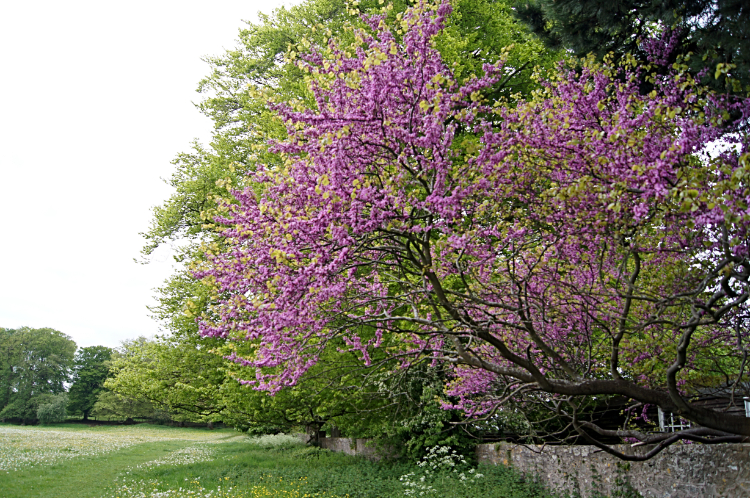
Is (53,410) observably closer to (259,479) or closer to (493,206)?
(259,479)

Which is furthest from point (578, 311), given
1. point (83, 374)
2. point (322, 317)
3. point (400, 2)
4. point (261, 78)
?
point (83, 374)

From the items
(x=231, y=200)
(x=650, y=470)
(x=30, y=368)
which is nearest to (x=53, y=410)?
(x=30, y=368)

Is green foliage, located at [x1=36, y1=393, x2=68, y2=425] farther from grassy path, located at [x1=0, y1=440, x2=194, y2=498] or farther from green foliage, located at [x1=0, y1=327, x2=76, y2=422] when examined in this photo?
grassy path, located at [x1=0, y1=440, x2=194, y2=498]

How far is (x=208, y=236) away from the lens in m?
18.5

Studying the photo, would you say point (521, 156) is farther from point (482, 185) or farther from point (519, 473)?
point (519, 473)

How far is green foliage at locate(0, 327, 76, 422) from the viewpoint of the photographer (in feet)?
220

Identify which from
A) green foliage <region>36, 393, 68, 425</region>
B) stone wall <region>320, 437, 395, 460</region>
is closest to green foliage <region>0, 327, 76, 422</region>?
green foliage <region>36, 393, 68, 425</region>

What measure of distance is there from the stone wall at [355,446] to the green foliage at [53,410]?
57.6 meters

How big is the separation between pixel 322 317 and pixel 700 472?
686 cm

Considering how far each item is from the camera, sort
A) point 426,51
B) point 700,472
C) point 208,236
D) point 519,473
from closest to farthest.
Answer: point 426,51 → point 700,472 → point 519,473 → point 208,236

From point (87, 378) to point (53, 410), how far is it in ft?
31.0

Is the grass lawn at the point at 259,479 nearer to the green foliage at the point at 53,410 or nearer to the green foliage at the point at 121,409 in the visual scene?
the green foliage at the point at 121,409

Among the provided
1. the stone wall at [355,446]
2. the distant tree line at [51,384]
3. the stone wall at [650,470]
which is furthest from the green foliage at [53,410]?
the stone wall at [650,470]

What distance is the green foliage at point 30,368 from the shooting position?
6712cm
